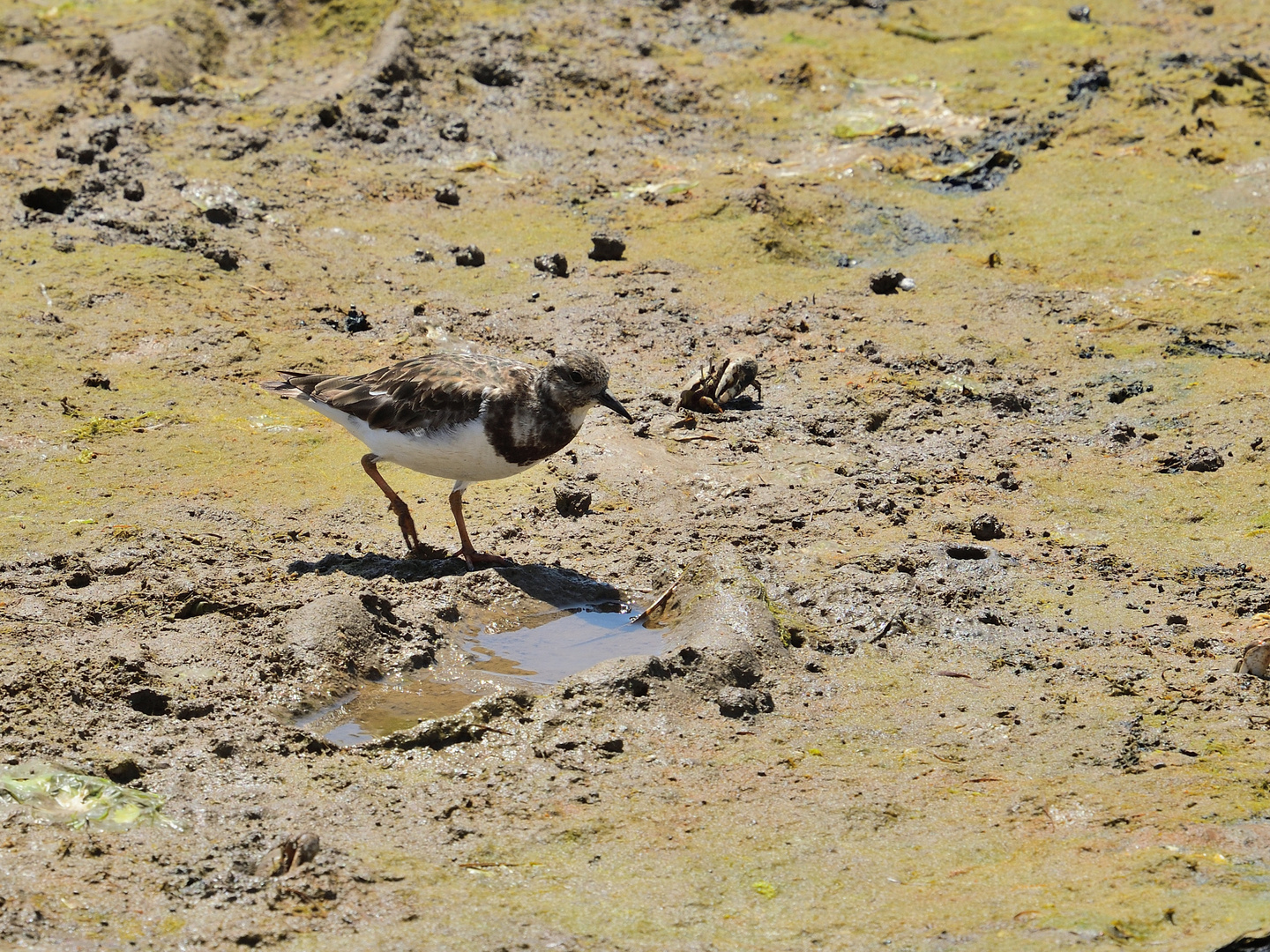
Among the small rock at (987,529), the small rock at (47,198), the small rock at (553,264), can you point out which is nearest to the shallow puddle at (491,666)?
the small rock at (987,529)

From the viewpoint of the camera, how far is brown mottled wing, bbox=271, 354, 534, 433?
741 cm

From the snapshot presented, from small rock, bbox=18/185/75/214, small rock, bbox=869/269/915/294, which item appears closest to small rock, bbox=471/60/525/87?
small rock, bbox=18/185/75/214

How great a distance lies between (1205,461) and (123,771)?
243 inches

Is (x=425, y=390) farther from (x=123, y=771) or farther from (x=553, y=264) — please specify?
(x=553, y=264)

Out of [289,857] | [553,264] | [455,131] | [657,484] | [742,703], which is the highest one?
[289,857]

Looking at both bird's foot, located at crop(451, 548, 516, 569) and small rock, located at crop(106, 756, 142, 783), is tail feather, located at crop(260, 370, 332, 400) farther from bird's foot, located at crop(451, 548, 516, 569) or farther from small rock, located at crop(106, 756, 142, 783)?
small rock, located at crop(106, 756, 142, 783)

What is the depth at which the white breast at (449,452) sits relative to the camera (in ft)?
23.9

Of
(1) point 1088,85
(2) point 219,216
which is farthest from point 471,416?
(1) point 1088,85

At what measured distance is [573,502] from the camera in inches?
310

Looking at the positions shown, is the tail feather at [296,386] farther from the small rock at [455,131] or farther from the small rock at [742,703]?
the small rock at [455,131]

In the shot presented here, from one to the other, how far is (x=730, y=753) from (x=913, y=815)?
845 millimetres

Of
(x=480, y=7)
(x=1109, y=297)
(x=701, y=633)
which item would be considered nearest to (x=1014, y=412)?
(x=1109, y=297)

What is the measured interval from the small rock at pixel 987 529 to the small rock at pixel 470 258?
209 inches

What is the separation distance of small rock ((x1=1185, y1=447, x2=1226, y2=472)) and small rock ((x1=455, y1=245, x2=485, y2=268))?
5867mm
